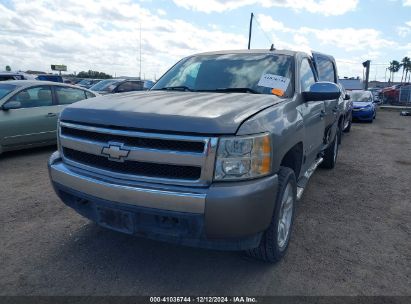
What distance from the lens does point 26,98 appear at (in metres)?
6.92

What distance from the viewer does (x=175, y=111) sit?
98.0 inches

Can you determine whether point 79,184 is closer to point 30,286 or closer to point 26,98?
point 30,286

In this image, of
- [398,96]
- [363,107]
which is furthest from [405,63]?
[363,107]

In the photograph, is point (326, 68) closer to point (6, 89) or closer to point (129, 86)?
point (6, 89)

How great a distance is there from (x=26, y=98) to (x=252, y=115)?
5879 millimetres

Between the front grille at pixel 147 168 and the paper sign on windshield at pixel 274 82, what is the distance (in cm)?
147

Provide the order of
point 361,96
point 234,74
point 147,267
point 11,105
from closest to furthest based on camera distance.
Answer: point 147,267, point 234,74, point 11,105, point 361,96

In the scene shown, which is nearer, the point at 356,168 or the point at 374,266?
the point at 374,266

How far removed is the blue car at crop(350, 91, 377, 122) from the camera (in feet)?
50.1

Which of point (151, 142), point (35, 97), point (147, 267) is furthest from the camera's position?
point (35, 97)

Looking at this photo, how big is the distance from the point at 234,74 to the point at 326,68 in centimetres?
371

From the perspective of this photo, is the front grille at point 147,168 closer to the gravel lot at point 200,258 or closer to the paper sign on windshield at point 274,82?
the gravel lot at point 200,258

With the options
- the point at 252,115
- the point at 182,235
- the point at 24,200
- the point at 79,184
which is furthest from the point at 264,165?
the point at 24,200

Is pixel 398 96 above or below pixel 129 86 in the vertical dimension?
below
